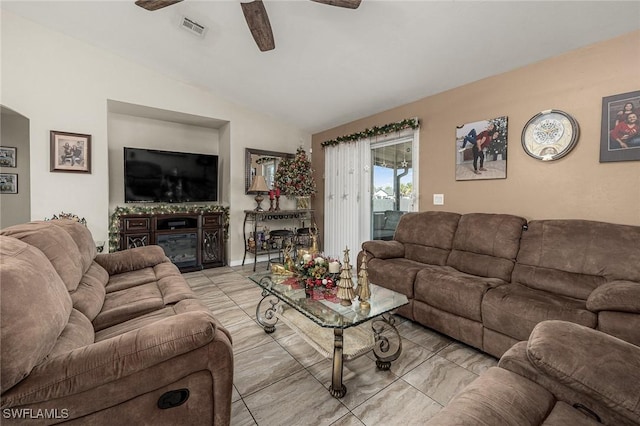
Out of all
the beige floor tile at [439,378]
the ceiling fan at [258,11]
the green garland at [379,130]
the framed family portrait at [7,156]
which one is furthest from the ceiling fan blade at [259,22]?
the framed family portrait at [7,156]

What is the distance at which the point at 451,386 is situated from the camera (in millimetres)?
1828

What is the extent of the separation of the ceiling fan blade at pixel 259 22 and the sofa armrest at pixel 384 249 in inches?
91.3

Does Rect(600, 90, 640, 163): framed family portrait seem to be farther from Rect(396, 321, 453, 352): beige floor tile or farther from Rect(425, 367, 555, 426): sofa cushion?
Rect(425, 367, 555, 426): sofa cushion

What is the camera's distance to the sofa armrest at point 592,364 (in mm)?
914

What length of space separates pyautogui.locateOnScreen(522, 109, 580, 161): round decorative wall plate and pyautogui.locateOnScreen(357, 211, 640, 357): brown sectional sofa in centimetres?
68

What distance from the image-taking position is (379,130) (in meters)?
4.12

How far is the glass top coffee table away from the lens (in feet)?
5.69

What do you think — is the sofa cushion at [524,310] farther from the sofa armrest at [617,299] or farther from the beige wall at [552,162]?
the beige wall at [552,162]

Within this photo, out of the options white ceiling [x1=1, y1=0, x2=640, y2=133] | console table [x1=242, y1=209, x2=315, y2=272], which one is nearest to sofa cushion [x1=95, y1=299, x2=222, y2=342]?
white ceiling [x1=1, y1=0, x2=640, y2=133]

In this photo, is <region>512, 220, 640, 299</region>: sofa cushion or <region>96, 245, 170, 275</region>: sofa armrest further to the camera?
<region>96, 245, 170, 275</region>: sofa armrest

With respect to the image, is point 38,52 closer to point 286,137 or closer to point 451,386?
point 286,137

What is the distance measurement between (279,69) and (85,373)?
11.8 ft

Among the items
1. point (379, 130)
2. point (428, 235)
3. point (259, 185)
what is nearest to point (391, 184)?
point (379, 130)

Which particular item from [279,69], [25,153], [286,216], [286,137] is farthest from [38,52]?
[286,216]
